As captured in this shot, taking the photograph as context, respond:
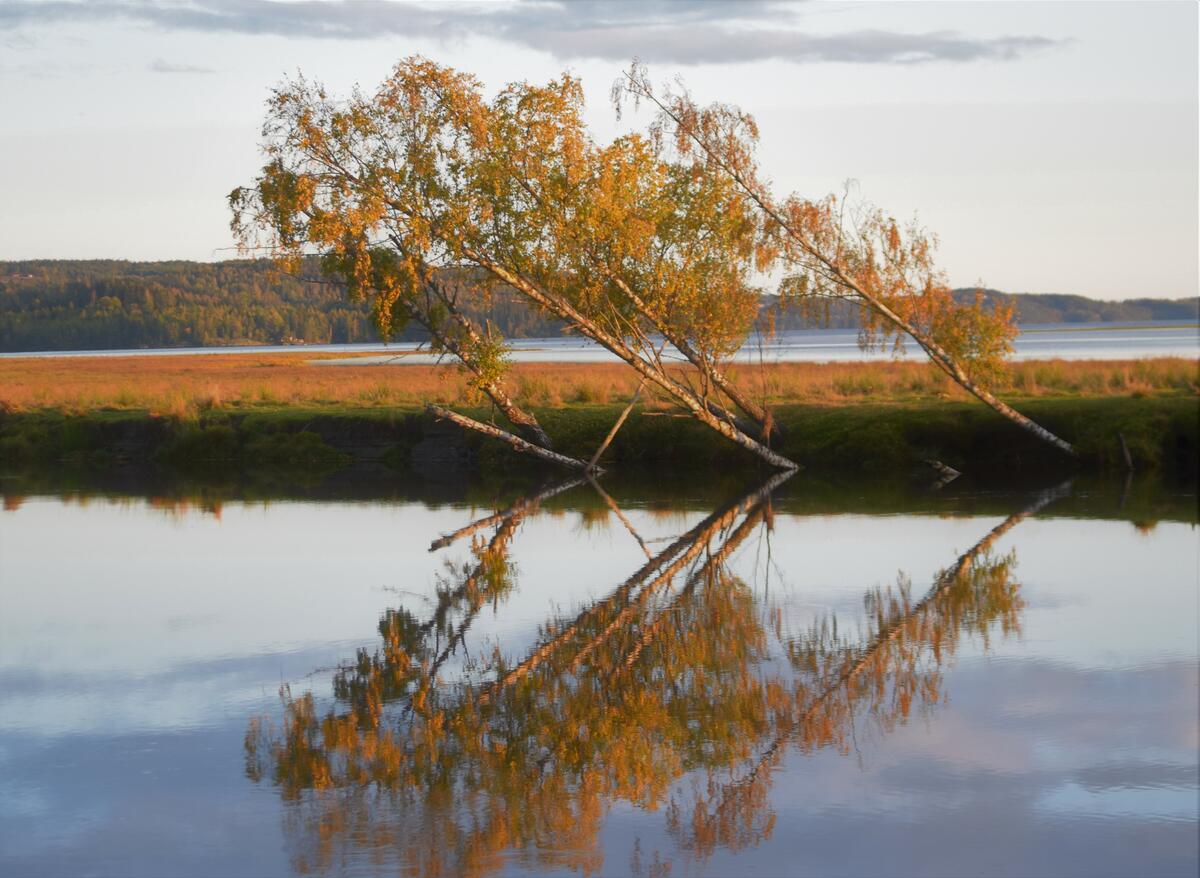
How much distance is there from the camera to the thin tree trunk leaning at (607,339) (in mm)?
26266

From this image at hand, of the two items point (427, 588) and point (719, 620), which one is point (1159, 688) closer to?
point (719, 620)

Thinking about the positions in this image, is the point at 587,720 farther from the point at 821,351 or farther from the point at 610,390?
the point at 821,351

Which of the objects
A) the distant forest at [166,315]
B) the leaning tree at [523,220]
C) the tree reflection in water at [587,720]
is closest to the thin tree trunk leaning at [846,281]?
the leaning tree at [523,220]

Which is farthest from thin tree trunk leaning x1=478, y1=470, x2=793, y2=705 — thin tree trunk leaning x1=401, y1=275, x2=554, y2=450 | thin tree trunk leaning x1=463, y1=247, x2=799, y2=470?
thin tree trunk leaning x1=401, y1=275, x2=554, y2=450

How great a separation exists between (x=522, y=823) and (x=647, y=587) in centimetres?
745

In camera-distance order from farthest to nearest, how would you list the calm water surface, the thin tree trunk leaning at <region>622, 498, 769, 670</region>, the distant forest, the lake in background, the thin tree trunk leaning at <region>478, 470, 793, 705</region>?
1. the distant forest
2. the lake in background
3. the thin tree trunk leaning at <region>622, 498, 769, 670</region>
4. the thin tree trunk leaning at <region>478, 470, 793, 705</region>
5. the calm water surface

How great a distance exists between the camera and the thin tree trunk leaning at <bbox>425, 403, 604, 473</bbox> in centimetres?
2803

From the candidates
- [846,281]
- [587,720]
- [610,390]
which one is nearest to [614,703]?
[587,720]

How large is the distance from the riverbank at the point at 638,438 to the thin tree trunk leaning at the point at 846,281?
0.94 m

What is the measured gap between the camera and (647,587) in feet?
49.6

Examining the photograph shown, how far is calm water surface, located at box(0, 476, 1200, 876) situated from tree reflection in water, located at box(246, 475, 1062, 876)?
33 mm

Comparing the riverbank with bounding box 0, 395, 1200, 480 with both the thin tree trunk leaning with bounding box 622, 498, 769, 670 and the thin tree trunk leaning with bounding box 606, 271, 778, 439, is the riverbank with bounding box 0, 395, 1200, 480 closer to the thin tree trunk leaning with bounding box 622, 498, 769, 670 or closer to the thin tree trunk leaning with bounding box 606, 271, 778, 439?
the thin tree trunk leaning with bounding box 606, 271, 778, 439

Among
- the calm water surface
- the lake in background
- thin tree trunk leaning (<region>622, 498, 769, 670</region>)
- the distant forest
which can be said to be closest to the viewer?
the calm water surface

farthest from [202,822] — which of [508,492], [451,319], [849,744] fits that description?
[451,319]
